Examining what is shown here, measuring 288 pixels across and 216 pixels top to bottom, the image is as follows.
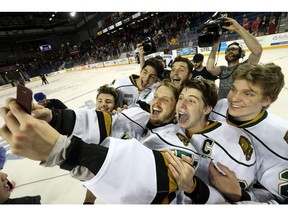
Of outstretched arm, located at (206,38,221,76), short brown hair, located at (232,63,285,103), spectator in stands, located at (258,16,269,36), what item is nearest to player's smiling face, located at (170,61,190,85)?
outstretched arm, located at (206,38,221,76)

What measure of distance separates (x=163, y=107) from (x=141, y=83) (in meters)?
0.97

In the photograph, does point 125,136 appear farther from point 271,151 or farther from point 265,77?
point 265,77

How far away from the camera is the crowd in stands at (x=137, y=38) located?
876 cm

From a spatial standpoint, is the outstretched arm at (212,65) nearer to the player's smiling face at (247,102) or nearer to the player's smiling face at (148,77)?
the player's smiling face at (148,77)

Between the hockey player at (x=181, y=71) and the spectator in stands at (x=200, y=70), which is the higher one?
Result: the hockey player at (x=181, y=71)

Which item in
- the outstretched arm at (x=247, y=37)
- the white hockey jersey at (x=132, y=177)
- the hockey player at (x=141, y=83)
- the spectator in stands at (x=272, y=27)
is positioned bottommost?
the spectator in stands at (x=272, y=27)

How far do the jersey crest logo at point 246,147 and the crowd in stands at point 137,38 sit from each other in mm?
9013

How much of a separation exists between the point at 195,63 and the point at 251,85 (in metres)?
1.54

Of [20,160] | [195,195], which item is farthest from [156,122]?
[20,160]

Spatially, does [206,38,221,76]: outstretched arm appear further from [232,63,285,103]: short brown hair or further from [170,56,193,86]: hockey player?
[232,63,285,103]: short brown hair

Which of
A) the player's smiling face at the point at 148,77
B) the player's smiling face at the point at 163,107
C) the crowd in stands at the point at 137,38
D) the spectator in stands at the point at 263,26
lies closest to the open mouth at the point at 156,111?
the player's smiling face at the point at 163,107

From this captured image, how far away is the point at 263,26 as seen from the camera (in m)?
8.05

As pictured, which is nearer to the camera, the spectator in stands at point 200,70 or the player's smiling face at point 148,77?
the player's smiling face at point 148,77
